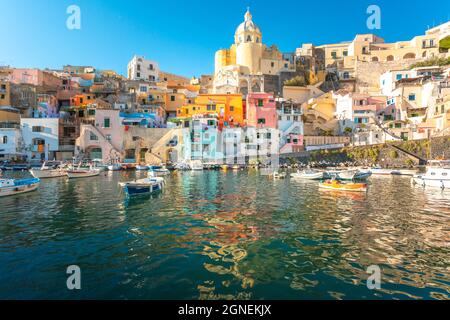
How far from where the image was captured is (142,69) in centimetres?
8694

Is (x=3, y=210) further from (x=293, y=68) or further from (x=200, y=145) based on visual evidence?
(x=293, y=68)

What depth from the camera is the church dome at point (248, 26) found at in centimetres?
7831

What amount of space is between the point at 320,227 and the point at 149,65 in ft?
289

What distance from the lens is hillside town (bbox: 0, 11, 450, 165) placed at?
52.8 m

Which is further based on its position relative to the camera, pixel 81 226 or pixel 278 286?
pixel 81 226

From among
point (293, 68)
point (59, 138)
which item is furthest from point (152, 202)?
point (293, 68)

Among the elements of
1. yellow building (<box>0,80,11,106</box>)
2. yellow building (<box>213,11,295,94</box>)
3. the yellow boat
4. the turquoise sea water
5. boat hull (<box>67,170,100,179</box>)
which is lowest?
the turquoise sea water

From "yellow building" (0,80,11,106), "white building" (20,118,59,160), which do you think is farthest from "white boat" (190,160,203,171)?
"yellow building" (0,80,11,106)

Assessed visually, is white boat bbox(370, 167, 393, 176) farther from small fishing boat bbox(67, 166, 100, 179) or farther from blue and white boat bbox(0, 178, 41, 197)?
blue and white boat bbox(0, 178, 41, 197)

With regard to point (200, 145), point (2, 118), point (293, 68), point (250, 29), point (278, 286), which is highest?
point (250, 29)

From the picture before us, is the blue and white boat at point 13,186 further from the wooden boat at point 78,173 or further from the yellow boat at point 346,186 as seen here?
the yellow boat at point 346,186

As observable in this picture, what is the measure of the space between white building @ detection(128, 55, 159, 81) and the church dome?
29703 mm

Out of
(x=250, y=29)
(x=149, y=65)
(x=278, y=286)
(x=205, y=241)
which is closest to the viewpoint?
(x=278, y=286)

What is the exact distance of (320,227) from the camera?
12.9 m
